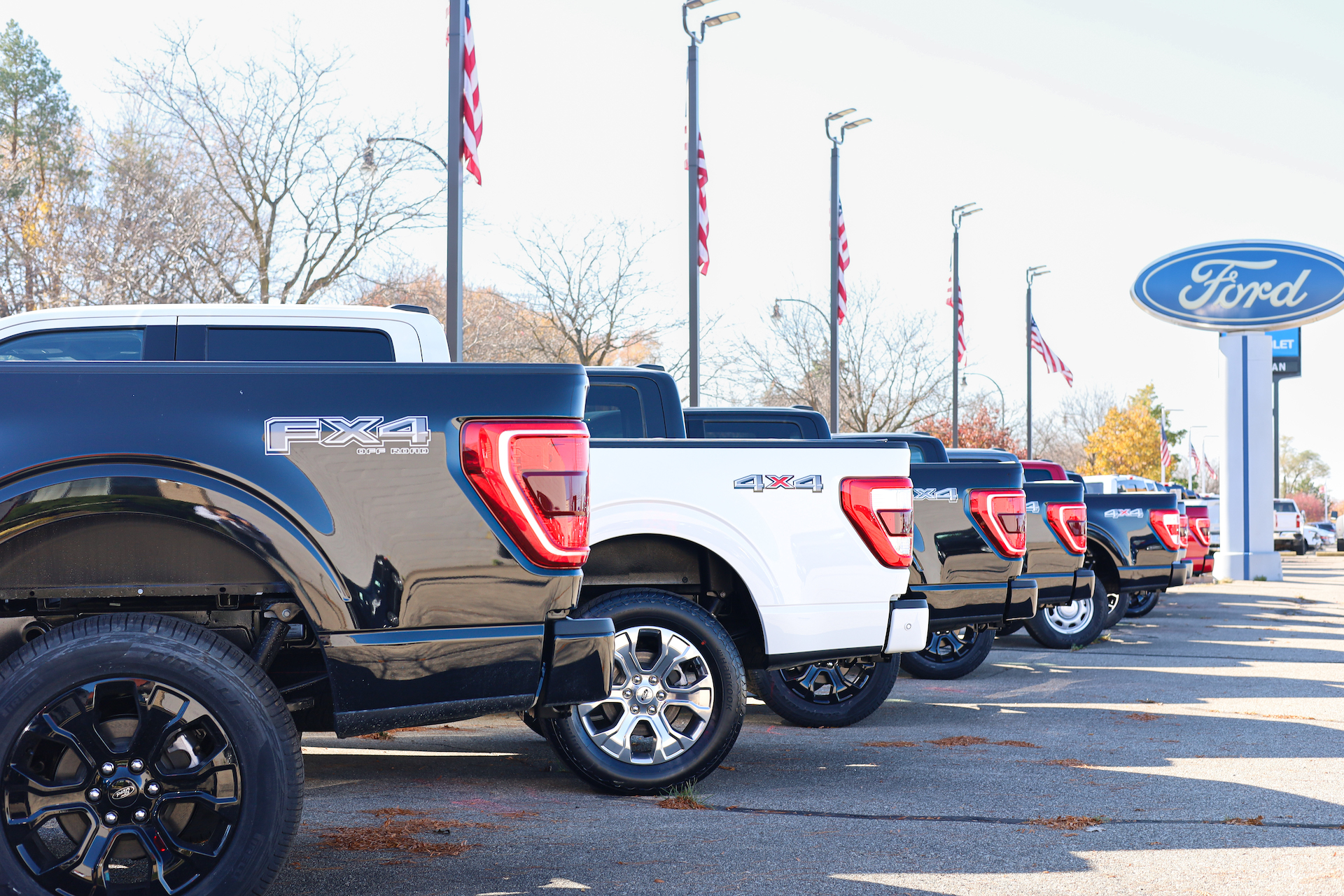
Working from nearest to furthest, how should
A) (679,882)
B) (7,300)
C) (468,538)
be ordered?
(468,538), (679,882), (7,300)

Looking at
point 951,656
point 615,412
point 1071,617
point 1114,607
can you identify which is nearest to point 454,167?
point 615,412

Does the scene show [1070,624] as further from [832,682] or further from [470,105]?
[470,105]

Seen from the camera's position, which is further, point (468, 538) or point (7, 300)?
point (7, 300)

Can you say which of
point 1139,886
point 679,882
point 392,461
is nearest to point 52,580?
point 392,461

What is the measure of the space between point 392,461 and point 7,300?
27.8 meters

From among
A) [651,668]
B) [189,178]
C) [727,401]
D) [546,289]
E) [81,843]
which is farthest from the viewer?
[727,401]

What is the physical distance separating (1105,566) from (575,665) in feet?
37.5

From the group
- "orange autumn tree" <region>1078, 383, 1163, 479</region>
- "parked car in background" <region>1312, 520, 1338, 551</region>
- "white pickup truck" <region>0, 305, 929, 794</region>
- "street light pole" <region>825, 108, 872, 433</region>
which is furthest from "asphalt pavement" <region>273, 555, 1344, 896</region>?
"orange autumn tree" <region>1078, 383, 1163, 479</region>

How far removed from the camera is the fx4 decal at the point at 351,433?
3570mm

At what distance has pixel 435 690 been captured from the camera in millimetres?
3713

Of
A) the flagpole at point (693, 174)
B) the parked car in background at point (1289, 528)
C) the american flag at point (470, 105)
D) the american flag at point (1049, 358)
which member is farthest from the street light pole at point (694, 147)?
the parked car in background at point (1289, 528)

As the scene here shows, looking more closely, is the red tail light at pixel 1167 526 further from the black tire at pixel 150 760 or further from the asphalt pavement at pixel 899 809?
the black tire at pixel 150 760

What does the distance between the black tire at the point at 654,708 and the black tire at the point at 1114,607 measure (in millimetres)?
9758

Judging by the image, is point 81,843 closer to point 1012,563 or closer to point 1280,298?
point 1012,563
